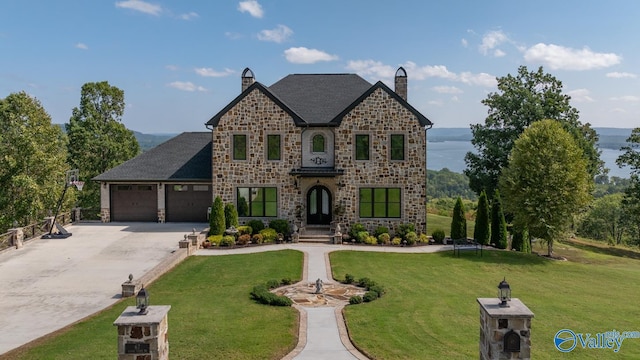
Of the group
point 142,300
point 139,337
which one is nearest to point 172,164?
point 142,300

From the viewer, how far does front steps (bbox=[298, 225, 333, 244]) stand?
87.8ft

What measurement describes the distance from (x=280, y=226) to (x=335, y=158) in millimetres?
5269

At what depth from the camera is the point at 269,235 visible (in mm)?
26469

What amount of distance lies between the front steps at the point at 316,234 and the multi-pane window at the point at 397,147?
6.00 m

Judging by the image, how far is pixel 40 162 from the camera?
3161 centimetres

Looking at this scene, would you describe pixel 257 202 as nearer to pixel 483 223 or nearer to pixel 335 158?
pixel 335 158

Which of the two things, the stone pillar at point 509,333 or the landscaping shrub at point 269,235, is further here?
the landscaping shrub at point 269,235

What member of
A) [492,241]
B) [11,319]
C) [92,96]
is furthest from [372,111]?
[92,96]

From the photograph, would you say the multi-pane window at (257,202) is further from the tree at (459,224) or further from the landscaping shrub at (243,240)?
the tree at (459,224)

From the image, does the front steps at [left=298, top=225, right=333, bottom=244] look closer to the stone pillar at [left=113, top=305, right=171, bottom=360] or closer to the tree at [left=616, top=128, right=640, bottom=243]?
the stone pillar at [left=113, top=305, right=171, bottom=360]

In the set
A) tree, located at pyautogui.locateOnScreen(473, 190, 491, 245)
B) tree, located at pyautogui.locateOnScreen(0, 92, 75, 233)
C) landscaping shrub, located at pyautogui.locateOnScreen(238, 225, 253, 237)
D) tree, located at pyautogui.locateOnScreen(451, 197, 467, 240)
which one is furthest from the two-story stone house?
tree, located at pyautogui.locateOnScreen(0, 92, 75, 233)

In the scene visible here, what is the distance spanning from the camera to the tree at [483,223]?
88.8 feet

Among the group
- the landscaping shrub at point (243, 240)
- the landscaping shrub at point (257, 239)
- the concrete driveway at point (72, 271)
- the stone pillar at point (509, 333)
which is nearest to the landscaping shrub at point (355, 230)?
the landscaping shrub at point (257, 239)

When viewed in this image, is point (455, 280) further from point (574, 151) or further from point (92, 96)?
point (92, 96)
